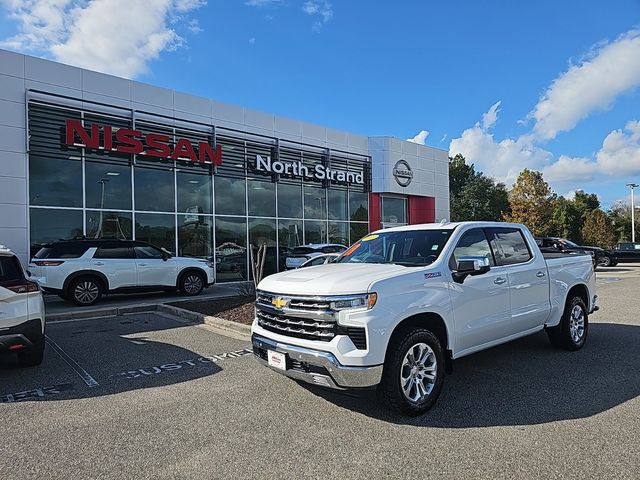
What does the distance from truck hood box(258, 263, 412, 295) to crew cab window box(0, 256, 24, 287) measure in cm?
317

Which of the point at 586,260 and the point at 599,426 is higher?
the point at 586,260

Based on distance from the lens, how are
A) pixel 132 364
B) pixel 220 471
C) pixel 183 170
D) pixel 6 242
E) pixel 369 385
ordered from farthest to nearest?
pixel 183 170 < pixel 6 242 < pixel 132 364 < pixel 369 385 < pixel 220 471

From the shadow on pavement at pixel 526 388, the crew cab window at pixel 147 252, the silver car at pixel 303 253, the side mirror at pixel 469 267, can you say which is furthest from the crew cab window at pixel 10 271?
the silver car at pixel 303 253

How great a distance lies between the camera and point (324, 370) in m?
4.20

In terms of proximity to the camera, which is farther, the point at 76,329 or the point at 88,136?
the point at 88,136

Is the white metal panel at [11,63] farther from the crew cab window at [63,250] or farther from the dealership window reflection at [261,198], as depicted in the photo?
the dealership window reflection at [261,198]

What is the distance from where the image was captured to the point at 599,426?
4.12 meters

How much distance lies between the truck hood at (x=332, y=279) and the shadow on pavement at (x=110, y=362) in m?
1.93

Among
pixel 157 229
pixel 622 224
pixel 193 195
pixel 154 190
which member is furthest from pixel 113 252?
pixel 622 224

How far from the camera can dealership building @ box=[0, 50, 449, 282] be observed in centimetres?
1448

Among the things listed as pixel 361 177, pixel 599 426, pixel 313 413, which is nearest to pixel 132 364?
pixel 313 413

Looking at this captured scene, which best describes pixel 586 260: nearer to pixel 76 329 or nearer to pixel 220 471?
pixel 220 471

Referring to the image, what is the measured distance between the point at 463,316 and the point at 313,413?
6.05ft

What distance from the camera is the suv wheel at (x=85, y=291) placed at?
12.1 metres
